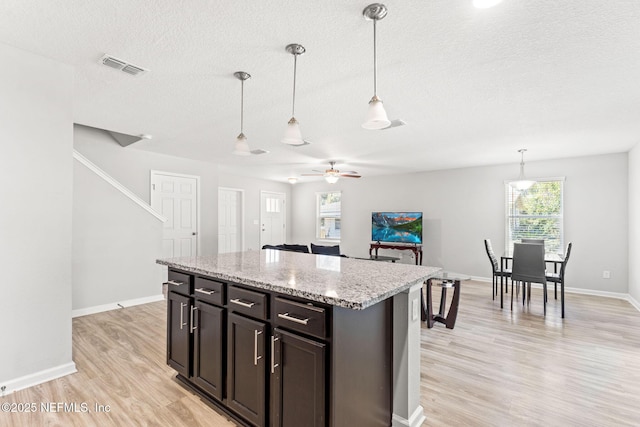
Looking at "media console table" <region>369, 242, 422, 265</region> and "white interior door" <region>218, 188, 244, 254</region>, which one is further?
"white interior door" <region>218, 188, 244, 254</region>

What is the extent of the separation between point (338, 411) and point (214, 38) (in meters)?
2.29

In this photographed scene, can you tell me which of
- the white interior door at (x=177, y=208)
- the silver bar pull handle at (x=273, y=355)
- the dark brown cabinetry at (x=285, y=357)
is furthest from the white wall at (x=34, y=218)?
the white interior door at (x=177, y=208)

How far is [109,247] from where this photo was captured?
4281 millimetres

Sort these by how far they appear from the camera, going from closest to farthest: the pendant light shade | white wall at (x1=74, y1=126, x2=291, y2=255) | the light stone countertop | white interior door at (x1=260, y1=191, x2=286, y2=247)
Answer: the light stone countertop, the pendant light shade, white wall at (x1=74, y1=126, x2=291, y2=255), white interior door at (x1=260, y1=191, x2=286, y2=247)

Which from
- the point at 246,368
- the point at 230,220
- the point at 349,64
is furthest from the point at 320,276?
the point at 230,220

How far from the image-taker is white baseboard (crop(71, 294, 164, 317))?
13.0 ft

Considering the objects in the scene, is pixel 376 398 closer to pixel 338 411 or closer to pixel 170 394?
pixel 338 411

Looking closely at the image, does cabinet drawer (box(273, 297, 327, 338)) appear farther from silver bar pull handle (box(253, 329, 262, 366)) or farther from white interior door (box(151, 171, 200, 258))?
white interior door (box(151, 171, 200, 258))

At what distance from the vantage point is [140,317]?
389 centimetres

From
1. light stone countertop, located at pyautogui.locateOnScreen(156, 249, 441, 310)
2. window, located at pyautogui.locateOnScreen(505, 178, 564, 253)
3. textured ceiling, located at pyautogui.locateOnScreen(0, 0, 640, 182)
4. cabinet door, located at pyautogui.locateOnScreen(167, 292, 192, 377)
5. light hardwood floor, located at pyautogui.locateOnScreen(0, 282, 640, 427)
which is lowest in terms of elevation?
light hardwood floor, located at pyautogui.locateOnScreen(0, 282, 640, 427)

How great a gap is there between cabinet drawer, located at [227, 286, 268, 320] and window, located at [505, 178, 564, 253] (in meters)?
5.87

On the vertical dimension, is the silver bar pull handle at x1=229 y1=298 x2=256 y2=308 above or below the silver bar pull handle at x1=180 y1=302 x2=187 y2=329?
above

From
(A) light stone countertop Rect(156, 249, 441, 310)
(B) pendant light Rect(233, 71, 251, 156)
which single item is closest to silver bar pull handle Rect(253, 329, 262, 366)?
(A) light stone countertop Rect(156, 249, 441, 310)

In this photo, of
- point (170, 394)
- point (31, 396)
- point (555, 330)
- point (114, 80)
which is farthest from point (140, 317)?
point (555, 330)
